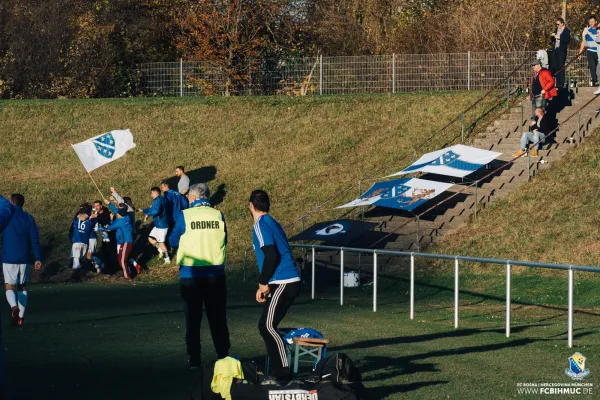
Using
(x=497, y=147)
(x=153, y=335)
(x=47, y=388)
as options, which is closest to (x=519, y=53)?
(x=497, y=147)

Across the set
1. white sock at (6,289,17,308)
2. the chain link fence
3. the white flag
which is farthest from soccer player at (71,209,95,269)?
the chain link fence

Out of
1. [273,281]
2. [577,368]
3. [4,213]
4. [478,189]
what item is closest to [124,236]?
[478,189]

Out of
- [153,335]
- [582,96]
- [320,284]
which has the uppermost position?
[582,96]

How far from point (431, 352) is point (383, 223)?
44.7 feet

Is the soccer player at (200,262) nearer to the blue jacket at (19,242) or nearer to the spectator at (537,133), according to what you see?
the blue jacket at (19,242)

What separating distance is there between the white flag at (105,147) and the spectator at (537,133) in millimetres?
10535

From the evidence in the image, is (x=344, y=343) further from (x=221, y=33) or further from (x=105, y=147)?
(x=221, y=33)

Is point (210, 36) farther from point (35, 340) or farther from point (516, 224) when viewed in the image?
point (35, 340)

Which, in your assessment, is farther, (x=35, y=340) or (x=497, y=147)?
(x=497, y=147)

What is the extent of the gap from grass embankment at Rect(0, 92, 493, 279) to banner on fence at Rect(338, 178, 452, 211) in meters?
2.88

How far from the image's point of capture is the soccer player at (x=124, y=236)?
25.4m

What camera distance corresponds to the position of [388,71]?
37469 mm

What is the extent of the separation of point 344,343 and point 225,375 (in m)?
4.47

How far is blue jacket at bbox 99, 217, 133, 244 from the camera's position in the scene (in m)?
25.4
